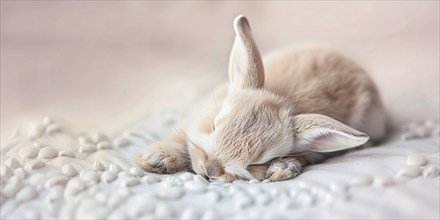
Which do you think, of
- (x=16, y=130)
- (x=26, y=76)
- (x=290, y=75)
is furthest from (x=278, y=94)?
(x=26, y=76)

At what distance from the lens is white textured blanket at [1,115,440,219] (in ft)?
3.15

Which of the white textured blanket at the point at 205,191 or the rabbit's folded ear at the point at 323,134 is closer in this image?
the white textured blanket at the point at 205,191

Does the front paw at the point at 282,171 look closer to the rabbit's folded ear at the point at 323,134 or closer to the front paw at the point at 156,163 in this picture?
the rabbit's folded ear at the point at 323,134

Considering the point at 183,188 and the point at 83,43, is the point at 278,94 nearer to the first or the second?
the point at 183,188

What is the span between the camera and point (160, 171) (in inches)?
47.0

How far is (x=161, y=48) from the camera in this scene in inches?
83.4

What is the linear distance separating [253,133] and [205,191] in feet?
0.64

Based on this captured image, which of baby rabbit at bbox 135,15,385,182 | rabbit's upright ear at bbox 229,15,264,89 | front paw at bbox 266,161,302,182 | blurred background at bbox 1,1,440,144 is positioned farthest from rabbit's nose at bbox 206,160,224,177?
blurred background at bbox 1,1,440,144

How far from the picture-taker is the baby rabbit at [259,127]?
1.16 meters

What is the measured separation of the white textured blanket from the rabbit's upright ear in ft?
0.83

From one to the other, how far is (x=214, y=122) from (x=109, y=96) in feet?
2.12

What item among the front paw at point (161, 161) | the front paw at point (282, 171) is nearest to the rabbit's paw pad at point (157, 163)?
the front paw at point (161, 161)

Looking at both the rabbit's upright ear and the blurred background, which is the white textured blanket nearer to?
the rabbit's upright ear

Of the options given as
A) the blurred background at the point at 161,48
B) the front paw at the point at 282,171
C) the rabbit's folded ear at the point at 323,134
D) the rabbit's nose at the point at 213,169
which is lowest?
the front paw at the point at 282,171
